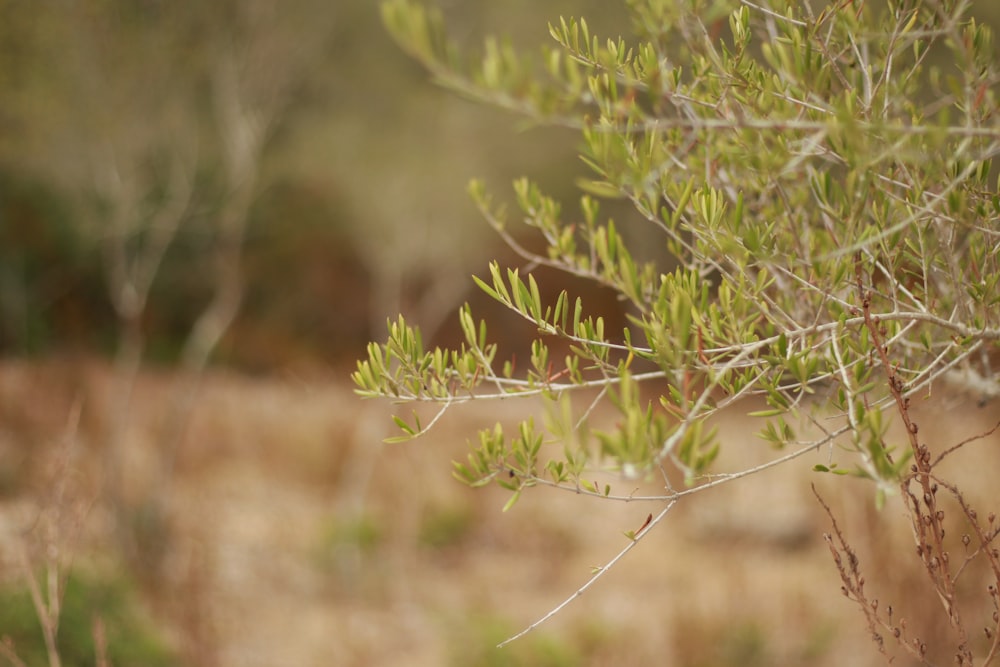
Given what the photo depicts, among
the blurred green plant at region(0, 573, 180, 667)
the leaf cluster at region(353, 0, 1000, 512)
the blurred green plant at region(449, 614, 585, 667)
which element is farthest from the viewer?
the blurred green plant at region(449, 614, 585, 667)

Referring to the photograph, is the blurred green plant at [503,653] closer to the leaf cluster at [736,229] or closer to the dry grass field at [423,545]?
the dry grass field at [423,545]

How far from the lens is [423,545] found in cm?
733

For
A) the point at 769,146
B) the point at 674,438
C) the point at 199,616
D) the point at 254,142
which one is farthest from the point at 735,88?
the point at 254,142

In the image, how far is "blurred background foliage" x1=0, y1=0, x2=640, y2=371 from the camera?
6.36 m

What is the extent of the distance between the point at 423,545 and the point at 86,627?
413cm

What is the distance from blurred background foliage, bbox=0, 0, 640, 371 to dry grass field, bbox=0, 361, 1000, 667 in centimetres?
181

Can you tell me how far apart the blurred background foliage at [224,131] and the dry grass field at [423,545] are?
1.81 m

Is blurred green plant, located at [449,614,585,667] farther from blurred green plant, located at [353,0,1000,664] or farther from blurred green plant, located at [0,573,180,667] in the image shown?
blurred green plant, located at [353,0,1000,664]

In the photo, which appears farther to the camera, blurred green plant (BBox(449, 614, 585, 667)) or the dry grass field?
the dry grass field

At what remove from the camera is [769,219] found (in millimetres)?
1583

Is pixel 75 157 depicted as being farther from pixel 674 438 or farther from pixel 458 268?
pixel 674 438

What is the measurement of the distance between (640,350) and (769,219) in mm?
595

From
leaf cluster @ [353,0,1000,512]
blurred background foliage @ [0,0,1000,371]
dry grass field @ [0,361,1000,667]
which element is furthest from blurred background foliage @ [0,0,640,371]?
leaf cluster @ [353,0,1000,512]

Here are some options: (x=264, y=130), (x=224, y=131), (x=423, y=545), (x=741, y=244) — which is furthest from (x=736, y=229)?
(x=224, y=131)
